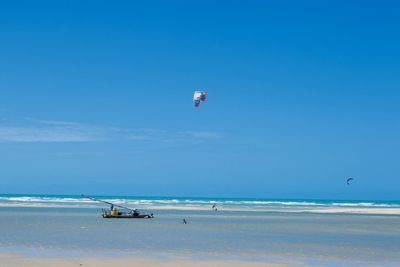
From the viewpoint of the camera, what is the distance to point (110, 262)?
65.4 ft

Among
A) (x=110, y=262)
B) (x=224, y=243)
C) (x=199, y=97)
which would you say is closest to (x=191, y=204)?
(x=199, y=97)

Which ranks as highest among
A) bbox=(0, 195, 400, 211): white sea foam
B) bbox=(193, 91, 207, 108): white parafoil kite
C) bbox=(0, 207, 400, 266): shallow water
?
bbox=(193, 91, 207, 108): white parafoil kite

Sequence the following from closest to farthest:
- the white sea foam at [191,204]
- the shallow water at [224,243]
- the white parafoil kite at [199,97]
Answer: the shallow water at [224,243] < the white parafoil kite at [199,97] < the white sea foam at [191,204]

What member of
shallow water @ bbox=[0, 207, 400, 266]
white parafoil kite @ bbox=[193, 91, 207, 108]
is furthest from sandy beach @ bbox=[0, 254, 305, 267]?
white parafoil kite @ bbox=[193, 91, 207, 108]

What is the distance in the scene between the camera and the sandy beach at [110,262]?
19125 mm

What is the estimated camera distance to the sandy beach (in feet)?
62.7

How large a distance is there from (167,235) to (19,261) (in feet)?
39.9

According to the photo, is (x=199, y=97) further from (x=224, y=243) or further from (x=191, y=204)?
(x=191, y=204)

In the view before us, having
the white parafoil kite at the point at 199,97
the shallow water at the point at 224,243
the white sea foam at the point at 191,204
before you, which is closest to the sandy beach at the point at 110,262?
the shallow water at the point at 224,243

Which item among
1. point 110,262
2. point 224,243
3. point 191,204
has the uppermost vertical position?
point 191,204

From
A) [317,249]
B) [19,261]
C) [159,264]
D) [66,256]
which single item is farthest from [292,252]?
[19,261]

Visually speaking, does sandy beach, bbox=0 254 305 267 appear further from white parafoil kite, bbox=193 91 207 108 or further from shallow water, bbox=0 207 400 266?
white parafoil kite, bbox=193 91 207 108

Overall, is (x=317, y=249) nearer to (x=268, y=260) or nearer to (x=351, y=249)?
(x=351, y=249)

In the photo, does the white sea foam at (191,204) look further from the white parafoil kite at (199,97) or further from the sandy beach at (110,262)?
the sandy beach at (110,262)
